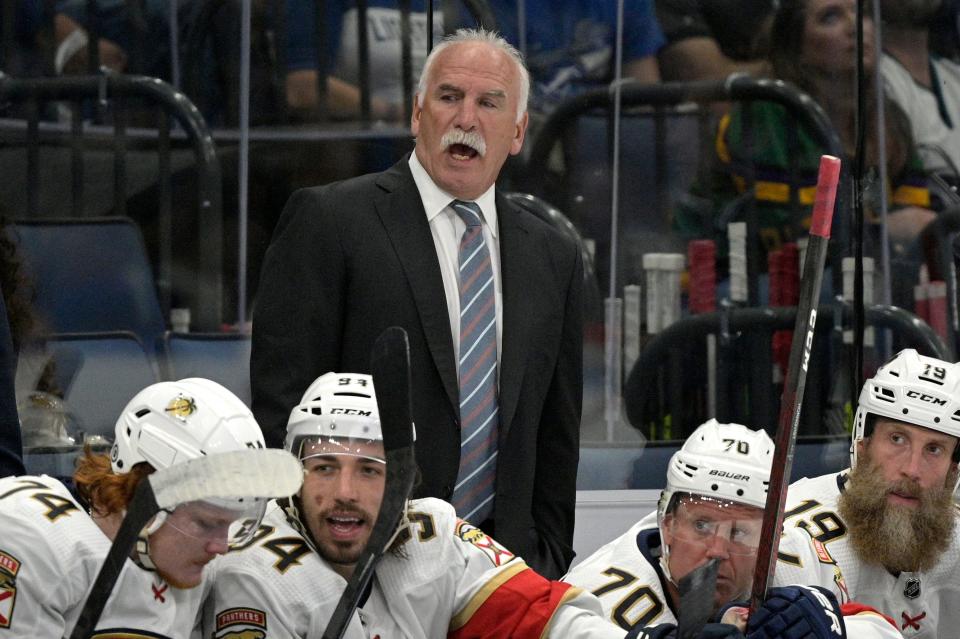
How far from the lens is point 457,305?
2859mm

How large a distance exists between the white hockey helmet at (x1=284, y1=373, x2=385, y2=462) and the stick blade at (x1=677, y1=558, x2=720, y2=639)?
50 cm

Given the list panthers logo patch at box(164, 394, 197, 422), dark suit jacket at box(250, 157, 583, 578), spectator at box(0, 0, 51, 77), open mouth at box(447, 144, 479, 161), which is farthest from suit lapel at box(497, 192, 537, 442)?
spectator at box(0, 0, 51, 77)

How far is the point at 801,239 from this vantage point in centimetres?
393

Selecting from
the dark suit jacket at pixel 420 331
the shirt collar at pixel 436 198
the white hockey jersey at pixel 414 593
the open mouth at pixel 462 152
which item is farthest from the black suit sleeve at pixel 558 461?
the white hockey jersey at pixel 414 593

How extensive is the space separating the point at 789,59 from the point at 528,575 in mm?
1857

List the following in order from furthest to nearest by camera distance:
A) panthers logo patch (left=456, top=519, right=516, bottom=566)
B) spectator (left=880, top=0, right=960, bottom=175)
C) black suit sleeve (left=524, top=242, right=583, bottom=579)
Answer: spectator (left=880, top=0, right=960, bottom=175), black suit sleeve (left=524, top=242, right=583, bottom=579), panthers logo patch (left=456, top=519, right=516, bottom=566)

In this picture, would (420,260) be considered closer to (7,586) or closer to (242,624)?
(242,624)

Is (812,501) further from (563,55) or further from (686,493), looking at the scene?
(563,55)

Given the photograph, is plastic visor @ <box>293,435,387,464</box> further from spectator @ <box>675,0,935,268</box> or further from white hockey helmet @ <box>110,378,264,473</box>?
spectator @ <box>675,0,935,268</box>

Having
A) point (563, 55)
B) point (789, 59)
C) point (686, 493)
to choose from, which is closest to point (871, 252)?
point (789, 59)

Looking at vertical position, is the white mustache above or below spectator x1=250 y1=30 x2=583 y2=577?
above

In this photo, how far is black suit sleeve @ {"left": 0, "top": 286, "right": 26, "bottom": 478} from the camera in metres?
2.23

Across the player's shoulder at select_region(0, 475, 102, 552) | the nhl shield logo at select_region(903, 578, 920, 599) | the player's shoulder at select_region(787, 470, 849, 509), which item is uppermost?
the player's shoulder at select_region(0, 475, 102, 552)

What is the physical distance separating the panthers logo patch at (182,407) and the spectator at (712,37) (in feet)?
6.33
